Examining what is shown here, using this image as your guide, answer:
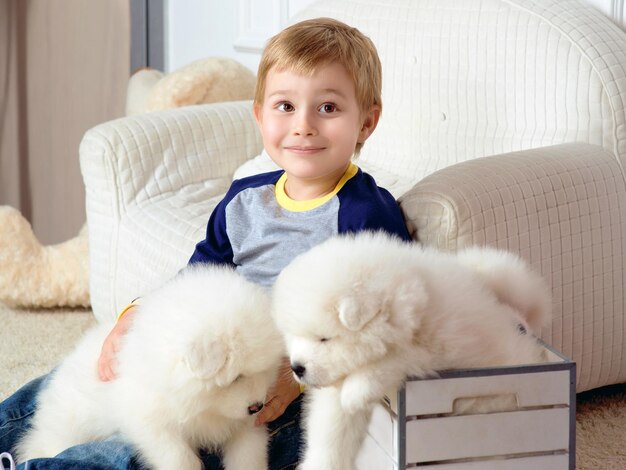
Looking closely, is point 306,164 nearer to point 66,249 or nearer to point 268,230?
point 268,230

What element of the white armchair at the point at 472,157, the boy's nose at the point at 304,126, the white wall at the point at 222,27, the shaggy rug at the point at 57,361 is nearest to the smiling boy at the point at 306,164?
the boy's nose at the point at 304,126

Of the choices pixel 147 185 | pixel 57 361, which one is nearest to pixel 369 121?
pixel 147 185

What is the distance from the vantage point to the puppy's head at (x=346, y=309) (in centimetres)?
100

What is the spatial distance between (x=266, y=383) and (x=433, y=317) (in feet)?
0.95

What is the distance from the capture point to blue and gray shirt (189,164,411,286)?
1430mm

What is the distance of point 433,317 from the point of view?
1.03 meters

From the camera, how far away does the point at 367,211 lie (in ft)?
4.64

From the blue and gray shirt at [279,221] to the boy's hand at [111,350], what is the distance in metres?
0.23

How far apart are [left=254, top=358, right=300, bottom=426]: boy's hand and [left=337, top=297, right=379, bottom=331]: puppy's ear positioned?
0.99 ft

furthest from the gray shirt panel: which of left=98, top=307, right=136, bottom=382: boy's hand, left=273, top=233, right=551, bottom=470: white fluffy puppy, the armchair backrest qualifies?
the armchair backrest

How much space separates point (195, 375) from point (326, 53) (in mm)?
576

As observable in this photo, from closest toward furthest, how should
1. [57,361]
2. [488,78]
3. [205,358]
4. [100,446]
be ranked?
1. [205,358]
2. [100,446]
3. [488,78]
4. [57,361]

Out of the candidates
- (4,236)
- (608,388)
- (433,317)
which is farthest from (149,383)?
(4,236)

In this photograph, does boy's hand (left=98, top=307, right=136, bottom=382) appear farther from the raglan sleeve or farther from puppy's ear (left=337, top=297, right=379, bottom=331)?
puppy's ear (left=337, top=297, right=379, bottom=331)
